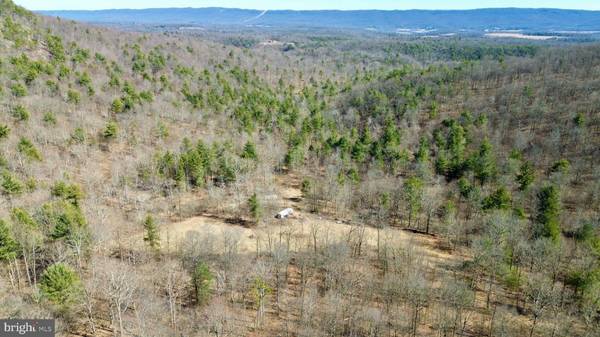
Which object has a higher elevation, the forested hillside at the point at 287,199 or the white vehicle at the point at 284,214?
the forested hillside at the point at 287,199

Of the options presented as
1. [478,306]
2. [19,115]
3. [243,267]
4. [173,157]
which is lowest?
[478,306]

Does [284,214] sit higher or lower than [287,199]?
higher

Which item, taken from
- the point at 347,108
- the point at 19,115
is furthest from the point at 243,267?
the point at 347,108

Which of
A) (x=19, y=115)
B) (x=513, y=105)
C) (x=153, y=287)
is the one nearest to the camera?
Result: (x=153, y=287)

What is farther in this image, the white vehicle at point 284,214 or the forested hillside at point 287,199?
the white vehicle at point 284,214

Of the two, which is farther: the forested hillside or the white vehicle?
the white vehicle

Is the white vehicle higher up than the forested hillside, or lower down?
lower down

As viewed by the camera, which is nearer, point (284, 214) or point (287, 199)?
point (284, 214)

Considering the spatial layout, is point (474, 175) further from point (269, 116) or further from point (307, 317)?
point (269, 116)
